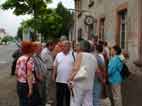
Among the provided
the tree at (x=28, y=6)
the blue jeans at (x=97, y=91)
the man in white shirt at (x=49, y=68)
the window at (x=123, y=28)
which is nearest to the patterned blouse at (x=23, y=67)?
the blue jeans at (x=97, y=91)

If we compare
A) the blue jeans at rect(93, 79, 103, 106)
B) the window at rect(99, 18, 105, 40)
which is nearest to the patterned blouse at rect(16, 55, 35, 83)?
the blue jeans at rect(93, 79, 103, 106)

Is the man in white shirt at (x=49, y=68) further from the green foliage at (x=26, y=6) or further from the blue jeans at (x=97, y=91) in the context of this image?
the green foliage at (x=26, y=6)

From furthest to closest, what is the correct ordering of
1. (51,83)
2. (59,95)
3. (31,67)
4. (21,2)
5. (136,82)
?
(21,2) → (136,82) → (51,83) → (59,95) → (31,67)

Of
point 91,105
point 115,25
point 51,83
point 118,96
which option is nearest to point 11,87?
point 115,25

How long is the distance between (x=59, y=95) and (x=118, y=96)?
1.46 metres

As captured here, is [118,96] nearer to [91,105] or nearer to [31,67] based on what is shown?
[91,105]

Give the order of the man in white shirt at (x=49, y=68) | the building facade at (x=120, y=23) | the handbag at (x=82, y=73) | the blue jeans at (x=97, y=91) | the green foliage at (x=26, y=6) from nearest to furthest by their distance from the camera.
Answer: the handbag at (x=82, y=73), the blue jeans at (x=97, y=91), the man in white shirt at (x=49, y=68), the building facade at (x=120, y=23), the green foliage at (x=26, y=6)

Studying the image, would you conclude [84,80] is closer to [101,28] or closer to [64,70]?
[64,70]

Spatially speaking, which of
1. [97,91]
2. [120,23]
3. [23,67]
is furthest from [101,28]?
[23,67]

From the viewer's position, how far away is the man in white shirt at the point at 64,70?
11016 millimetres

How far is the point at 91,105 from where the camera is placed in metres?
9.17

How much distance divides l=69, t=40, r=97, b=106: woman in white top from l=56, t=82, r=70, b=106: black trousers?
6.32 feet

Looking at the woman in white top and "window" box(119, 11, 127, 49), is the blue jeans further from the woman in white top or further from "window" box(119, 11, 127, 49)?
"window" box(119, 11, 127, 49)

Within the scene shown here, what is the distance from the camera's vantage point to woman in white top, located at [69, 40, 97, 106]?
9.00 metres
